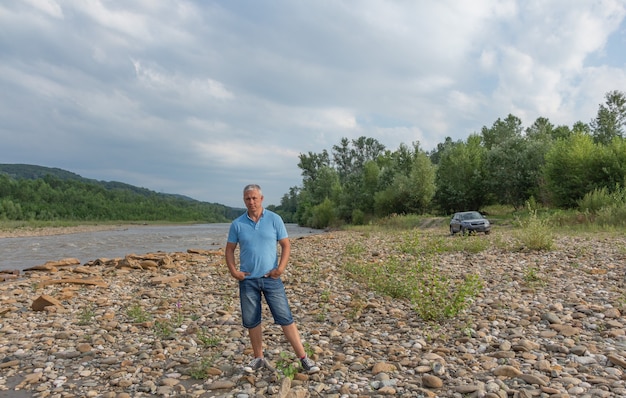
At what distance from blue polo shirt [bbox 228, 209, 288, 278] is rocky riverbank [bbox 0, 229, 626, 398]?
1281mm

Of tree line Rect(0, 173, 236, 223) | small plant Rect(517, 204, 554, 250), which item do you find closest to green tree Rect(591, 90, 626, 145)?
small plant Rect(517, 204, 554, 250)

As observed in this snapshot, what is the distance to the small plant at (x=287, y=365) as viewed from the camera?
4.99 metres

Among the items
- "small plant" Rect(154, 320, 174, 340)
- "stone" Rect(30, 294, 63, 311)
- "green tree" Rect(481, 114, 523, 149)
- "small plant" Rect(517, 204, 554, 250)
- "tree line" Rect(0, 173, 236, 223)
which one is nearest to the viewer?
"small plant" Rect(154, 320, 174, 340)

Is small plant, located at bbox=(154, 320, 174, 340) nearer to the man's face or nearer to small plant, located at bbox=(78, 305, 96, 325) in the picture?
small plant, located at bbox=(78, 305, 96, 325)

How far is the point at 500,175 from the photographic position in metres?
45.6

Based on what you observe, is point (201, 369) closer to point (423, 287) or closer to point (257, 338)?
point (257, 338)

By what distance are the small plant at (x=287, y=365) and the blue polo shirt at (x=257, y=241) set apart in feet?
3.85

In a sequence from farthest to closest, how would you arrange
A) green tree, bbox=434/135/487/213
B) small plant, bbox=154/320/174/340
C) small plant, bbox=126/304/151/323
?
green tree, bbox=434/135/487/213
small plant, bbox=126/304/151/323
small plant, bbox=154/320/174/340

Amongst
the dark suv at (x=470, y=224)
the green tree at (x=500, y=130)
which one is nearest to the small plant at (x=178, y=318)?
the dark suv at (x=470, y=224)

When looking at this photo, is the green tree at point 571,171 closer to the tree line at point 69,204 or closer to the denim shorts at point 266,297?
the denim shorts at point 266,297

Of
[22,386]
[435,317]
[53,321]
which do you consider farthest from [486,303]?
[53,321]

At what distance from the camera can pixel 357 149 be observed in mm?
102312

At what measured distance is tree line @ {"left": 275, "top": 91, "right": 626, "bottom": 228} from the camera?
33.1 metres

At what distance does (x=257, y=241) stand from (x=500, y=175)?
45710 mm
